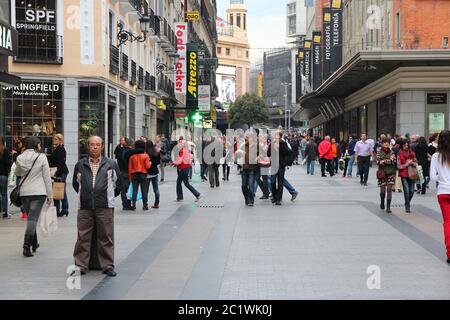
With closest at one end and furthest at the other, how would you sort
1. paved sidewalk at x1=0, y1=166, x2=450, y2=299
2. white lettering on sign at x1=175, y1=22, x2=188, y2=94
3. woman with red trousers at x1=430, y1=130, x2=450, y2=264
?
paved sidewalk at x1=0, y1=166, x2=450, y2=299, woman with red trousers at x1=430, y1=130, x2=450, y2=264, white lettering on sign at x1=175, y1=22, x2=188, y2=94

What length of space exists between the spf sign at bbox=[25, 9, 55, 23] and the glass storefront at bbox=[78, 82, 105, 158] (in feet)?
8.38

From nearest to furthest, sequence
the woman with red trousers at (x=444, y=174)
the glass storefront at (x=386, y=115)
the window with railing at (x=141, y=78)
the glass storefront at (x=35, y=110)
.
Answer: the woman with red trousers at (x=444, y=174)
the glass storefront at (x=35, y=110)
the glass storefront at (x=386, y=115)
the window with railing at (x=141, y=78)

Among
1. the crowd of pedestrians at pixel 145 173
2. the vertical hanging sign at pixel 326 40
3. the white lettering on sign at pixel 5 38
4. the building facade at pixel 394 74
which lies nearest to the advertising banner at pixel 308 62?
the building facade at pixel 394 74

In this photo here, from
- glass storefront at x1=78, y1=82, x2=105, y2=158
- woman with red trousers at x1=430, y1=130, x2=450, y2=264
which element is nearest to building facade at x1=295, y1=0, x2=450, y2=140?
glass storefront at x1=78, y1=82, x2=105, y2=158

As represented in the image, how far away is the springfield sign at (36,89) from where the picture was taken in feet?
83.9

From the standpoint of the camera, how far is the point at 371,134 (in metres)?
37.9

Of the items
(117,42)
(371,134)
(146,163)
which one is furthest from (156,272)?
(371,134)

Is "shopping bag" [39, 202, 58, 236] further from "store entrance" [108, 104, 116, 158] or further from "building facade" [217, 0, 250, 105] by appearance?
"building facade" [217, 0, 250, 105]

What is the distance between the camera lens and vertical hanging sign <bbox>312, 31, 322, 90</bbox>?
1997 inches

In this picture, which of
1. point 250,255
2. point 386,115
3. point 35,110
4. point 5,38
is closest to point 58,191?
point 5,38

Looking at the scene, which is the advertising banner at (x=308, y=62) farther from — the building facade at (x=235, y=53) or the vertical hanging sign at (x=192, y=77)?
the building facade at (x=235, y=53)

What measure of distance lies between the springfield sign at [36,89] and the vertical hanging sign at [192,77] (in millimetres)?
21977

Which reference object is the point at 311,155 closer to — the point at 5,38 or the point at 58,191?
the point at 5,38

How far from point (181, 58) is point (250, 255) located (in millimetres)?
38822
